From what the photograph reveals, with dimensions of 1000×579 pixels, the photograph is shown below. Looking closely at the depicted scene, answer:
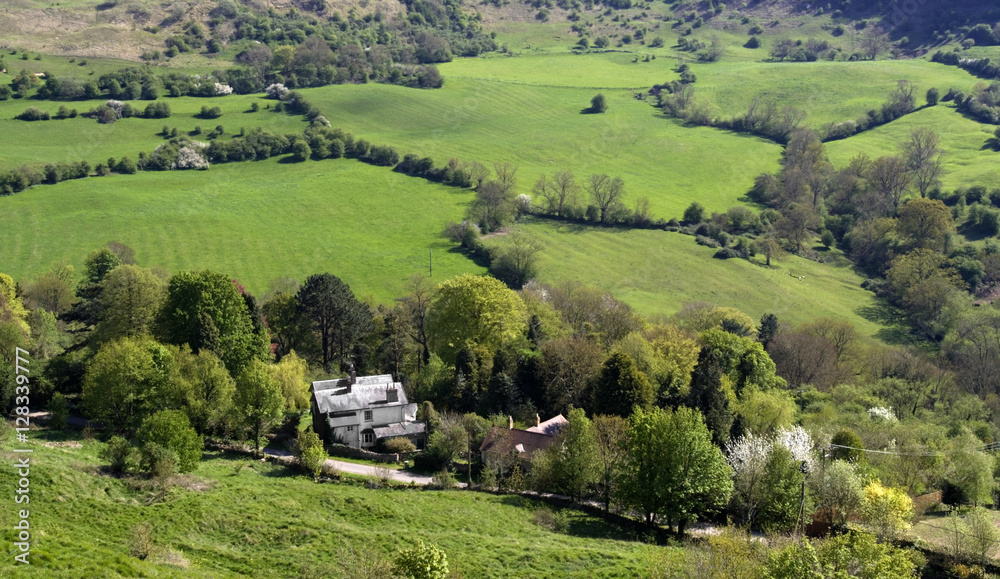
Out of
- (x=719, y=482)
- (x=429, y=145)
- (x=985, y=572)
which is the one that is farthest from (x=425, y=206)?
(x=985, y=572)

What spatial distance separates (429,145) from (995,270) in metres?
104

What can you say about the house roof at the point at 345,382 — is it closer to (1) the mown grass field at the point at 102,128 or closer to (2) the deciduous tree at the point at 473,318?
(2) the deciduous tree at the point at 473,318

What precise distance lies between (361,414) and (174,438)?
20.5m

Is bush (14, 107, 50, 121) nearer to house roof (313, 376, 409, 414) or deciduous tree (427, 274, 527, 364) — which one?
deciduous tree (427, 274, 527, 364)

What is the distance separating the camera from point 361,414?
222 ft

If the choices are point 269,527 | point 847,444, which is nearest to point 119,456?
point 269,527

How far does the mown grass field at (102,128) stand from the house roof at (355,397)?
97364 mm

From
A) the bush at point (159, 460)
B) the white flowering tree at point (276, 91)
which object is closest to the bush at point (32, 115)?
the white flowering tree at point (276, 91)

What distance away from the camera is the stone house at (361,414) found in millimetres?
66875

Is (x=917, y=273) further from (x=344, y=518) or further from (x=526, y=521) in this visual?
(x=344, y=518)

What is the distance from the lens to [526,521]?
50312 mm

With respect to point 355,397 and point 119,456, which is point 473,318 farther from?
point 119,456

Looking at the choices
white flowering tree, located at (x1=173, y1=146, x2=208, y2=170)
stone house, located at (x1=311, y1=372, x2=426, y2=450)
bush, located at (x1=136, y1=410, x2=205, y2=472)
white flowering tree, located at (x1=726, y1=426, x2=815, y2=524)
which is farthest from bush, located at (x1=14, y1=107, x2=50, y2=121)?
white flowering tree, located at (x1=726, y1=426, x2=815, y2=524)

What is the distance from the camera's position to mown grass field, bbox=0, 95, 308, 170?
14438 cm
